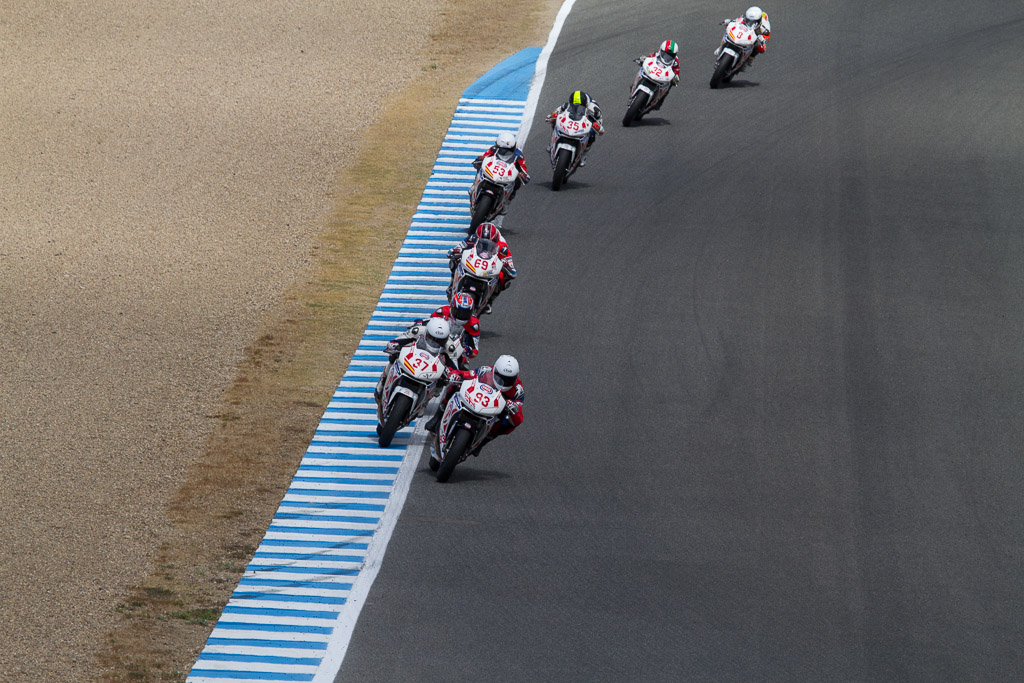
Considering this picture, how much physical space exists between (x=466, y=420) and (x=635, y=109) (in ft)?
41.4

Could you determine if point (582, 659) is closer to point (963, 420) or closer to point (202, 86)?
point (963, 420)

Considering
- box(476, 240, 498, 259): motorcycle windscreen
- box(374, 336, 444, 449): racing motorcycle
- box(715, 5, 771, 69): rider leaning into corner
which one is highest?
box(715, 5, 771, 69): rider leaning into corner

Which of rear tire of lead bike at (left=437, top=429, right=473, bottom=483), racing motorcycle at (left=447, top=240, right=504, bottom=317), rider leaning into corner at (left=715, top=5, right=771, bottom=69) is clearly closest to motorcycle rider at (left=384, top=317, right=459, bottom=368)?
rear tire of lead bike at (left=437, top=429, right=473, bottom=483)

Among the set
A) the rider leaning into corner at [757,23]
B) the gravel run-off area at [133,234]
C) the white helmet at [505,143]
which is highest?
the rider leaning into corner at [757,23]

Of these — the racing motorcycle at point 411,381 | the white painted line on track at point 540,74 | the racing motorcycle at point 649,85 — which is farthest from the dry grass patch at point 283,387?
the racing motorcycle at point 649,85

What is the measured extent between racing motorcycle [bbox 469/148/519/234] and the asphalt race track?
913 mm

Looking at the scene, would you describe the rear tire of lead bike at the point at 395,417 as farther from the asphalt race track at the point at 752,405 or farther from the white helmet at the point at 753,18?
the white helmet at the point at 753,18

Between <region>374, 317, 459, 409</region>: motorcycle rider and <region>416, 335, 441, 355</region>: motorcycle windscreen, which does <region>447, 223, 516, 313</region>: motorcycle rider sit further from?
<region>416, 335, 441, 355</region>: motorcycle windscreen

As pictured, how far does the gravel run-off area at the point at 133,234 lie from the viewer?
12.7 metres

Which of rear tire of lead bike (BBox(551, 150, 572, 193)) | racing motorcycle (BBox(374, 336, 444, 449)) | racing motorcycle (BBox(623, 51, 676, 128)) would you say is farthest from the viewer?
racing motorcycle (BBox(623, 51, 676, 128))

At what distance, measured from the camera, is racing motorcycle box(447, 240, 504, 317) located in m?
16.9

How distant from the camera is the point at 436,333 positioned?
14422 millimetres

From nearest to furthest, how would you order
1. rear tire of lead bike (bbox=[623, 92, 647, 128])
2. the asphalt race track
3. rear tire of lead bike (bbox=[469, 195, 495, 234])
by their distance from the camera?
the asphalt race track → rear tire of lead bike (bbox=[469, 195, 495, 234]) → rear tire of lead bike (bbox=[623, 92, 647, 128])

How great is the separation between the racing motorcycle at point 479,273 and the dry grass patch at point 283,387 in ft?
6.42
